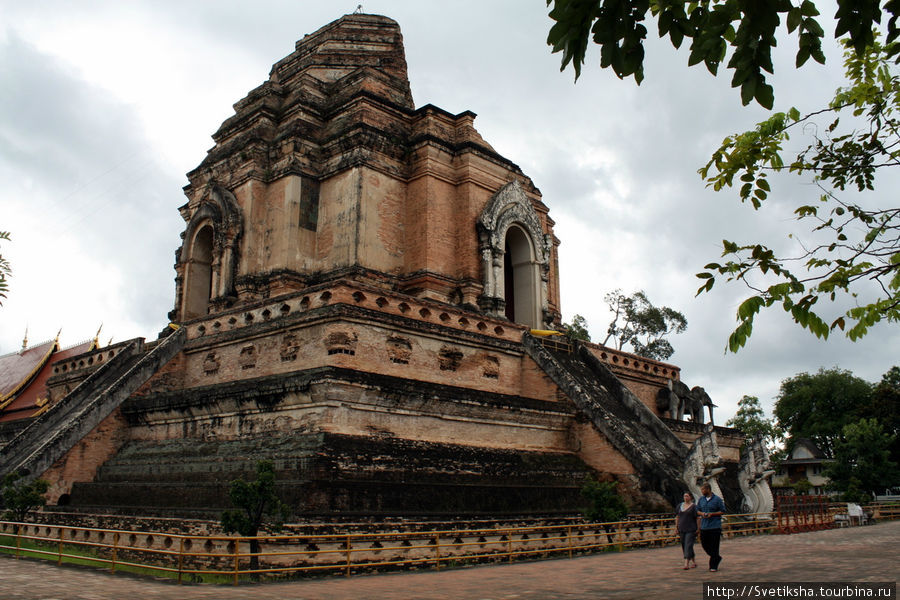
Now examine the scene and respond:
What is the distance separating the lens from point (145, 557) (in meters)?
11.2

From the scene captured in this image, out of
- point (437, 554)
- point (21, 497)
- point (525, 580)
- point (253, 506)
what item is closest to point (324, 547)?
point (253, 506)

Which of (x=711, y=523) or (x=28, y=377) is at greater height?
(x=28, y=377)

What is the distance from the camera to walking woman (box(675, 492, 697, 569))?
408 inches

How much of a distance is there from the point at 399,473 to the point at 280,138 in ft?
43.0

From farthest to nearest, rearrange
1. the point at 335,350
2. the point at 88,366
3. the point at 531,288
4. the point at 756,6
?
the point at 531,288
the point at 88,366
the point at 335,350
the point at 756,6

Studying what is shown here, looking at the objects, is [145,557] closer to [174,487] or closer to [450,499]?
[174,487]

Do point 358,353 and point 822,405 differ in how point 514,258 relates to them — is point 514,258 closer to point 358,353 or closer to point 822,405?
point 358,353

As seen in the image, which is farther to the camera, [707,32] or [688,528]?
[688,528]

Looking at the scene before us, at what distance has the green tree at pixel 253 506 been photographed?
32.8 feet

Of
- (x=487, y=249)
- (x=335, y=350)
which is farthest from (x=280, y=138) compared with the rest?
(x=335, y=350)

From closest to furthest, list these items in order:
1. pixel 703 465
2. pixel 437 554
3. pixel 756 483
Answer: pixel 437 554
pixel 703 465
pixel 756 483

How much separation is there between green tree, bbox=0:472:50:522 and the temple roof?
12548mm

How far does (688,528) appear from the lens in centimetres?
1060

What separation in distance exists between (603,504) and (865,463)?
25181mm
